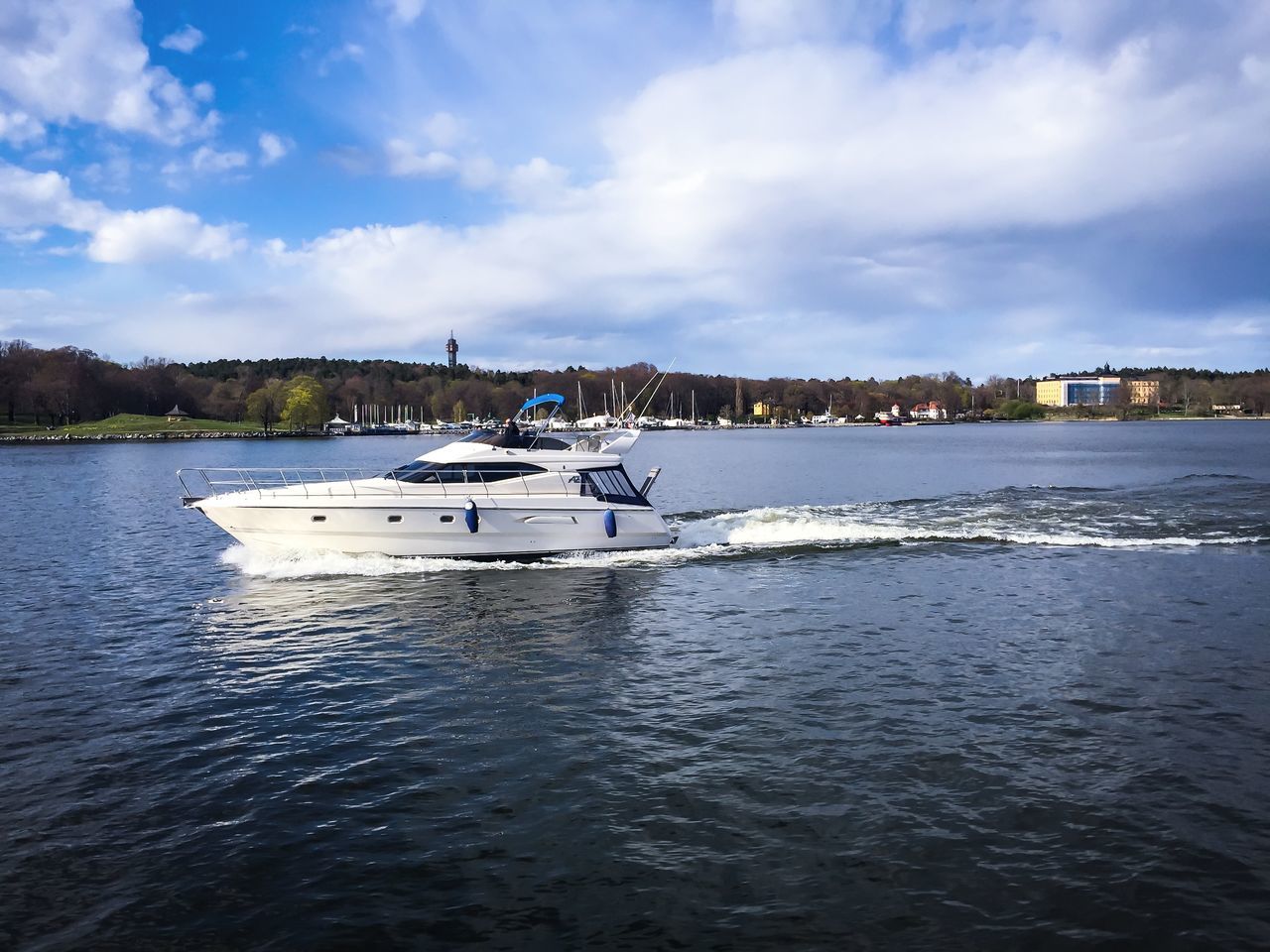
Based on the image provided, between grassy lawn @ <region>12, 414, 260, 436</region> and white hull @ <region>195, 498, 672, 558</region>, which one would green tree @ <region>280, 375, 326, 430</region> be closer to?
grassy lawn @ <region>12, 414, 260, 436</region>

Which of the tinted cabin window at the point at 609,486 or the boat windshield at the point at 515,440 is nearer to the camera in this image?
the tinted cabin window at the point at 609,486

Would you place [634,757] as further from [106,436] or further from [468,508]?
[106,436]

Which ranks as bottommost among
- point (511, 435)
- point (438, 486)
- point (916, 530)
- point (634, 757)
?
point (634, 757)

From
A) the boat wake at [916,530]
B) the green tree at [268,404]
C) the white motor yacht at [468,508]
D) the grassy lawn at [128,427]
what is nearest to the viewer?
the white motor yacht at [468,508]

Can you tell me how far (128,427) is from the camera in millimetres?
157375

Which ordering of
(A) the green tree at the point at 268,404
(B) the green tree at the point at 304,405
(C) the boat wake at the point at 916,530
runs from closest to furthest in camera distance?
(C) the boat wake at the point at 916,530
(B) the green tree at the point at 304,405
(A) the green tree at the point at 268,404

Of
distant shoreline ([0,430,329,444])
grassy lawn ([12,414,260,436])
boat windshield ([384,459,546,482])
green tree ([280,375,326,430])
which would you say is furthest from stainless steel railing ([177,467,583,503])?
green tree ([280,375,326,430])

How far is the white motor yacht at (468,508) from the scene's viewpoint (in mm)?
24109

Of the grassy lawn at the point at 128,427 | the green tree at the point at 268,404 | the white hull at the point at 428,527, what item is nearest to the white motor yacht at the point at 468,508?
the white hull at the point at 428,527

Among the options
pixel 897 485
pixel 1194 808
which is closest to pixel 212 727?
pixel 1194 808

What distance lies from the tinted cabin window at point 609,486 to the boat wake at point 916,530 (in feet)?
5.82

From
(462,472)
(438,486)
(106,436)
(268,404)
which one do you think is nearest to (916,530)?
(462,472)

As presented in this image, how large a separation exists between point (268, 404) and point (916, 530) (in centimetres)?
18608

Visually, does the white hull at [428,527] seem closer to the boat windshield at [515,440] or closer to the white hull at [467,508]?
the white hull at [467,508]
